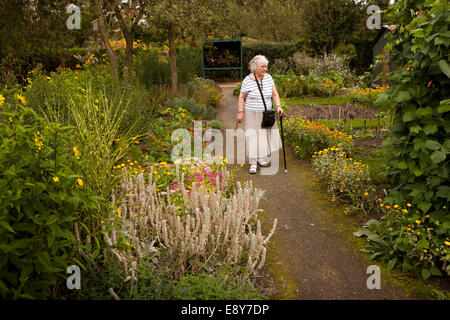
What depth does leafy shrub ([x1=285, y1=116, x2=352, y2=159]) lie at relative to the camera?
6223 millimetres

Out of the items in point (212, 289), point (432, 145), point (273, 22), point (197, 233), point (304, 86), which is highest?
point (273, 22)

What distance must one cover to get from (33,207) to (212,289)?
52.9 inches

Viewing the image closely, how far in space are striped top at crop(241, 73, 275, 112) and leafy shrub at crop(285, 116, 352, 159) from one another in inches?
39.6

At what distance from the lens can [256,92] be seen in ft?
19.0

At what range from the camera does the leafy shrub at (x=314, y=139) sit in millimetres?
6223

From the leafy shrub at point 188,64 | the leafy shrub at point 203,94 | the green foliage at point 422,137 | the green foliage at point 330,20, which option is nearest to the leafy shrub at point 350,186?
the green foliage at point 422,137

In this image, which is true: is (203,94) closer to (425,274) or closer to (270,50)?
(425,274)

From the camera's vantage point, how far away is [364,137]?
24.0 ft

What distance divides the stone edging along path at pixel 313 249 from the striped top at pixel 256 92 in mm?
1152

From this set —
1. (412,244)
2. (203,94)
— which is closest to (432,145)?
(412,244)

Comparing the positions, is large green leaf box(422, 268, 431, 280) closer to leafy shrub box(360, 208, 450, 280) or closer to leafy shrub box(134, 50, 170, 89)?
leafy shrub box(360, 208, 450, 280)

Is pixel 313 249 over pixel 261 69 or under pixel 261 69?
under
